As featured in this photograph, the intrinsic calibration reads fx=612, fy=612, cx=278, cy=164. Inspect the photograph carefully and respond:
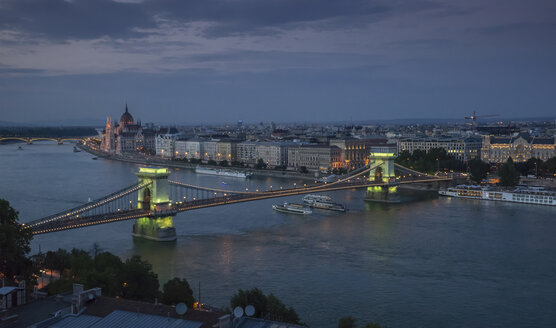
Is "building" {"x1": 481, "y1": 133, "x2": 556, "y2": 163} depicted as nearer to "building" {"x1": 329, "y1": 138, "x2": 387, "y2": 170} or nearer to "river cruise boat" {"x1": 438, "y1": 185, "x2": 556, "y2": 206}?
"building" {"x1": 329, "y1": 138, "x2": 387, "y2": 170}

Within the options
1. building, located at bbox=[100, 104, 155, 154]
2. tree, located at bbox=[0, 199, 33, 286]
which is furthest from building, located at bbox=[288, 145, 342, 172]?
tree, located at bbox=[0, 199, 33, 286]

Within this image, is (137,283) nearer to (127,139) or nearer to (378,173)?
(378,173)

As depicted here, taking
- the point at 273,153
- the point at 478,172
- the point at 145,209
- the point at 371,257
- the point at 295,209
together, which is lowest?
the point at 371,257

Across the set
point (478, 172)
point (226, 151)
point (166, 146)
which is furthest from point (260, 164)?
point (166, 146)

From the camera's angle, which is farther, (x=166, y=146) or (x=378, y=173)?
(x=166, y=146)

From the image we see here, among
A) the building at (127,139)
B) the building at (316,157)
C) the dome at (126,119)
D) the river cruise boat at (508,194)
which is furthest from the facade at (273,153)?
the dome at (126,119)

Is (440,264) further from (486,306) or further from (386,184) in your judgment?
(386,184)

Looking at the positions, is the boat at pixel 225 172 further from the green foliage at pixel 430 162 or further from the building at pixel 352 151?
the green foliage at pixel 430 162

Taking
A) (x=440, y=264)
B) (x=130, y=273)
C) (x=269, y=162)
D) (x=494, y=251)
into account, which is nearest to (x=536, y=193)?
(x=494, y=251)
